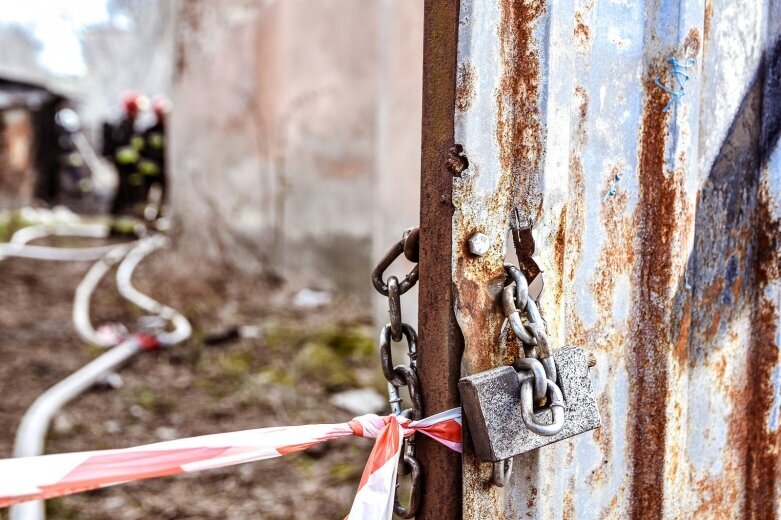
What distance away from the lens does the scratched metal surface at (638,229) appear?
0.98 metres

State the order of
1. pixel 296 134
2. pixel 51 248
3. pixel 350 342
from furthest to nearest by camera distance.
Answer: pixel 51 248 < pixel 296 134 < pixel 350 342

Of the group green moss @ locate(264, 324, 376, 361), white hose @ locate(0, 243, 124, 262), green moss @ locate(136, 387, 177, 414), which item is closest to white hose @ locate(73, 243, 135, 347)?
white hose @ locate(0, 243, 124, 262)

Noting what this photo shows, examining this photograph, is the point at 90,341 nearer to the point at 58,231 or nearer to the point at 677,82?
the point at 677,82

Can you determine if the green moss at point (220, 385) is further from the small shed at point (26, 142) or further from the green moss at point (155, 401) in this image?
the small shed at point (26, 142)

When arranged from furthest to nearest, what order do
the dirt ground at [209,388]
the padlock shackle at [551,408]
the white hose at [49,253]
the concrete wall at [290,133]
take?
the white hose at [49,253]
the concrete wall at [290,133]
the dirt ground at [209,388]
the padlock shackle at [551,408]

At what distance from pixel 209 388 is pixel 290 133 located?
2805 millimetres

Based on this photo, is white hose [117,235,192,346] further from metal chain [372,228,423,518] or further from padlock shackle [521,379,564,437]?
padlock shackle [521,379,564,437]

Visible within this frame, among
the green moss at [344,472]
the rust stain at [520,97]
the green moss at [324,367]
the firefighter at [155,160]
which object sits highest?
the rust stain at [520,97]

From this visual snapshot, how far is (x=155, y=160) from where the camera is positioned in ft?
37.7

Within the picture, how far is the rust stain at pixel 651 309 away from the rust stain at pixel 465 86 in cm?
33

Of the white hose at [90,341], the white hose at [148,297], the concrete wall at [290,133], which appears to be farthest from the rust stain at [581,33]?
the white hose at [148,297]

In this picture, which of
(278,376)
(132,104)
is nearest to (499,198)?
(278,376)

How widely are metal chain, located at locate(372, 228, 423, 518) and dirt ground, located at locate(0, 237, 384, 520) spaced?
6.75ft

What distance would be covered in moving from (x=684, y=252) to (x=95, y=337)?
194 inches
